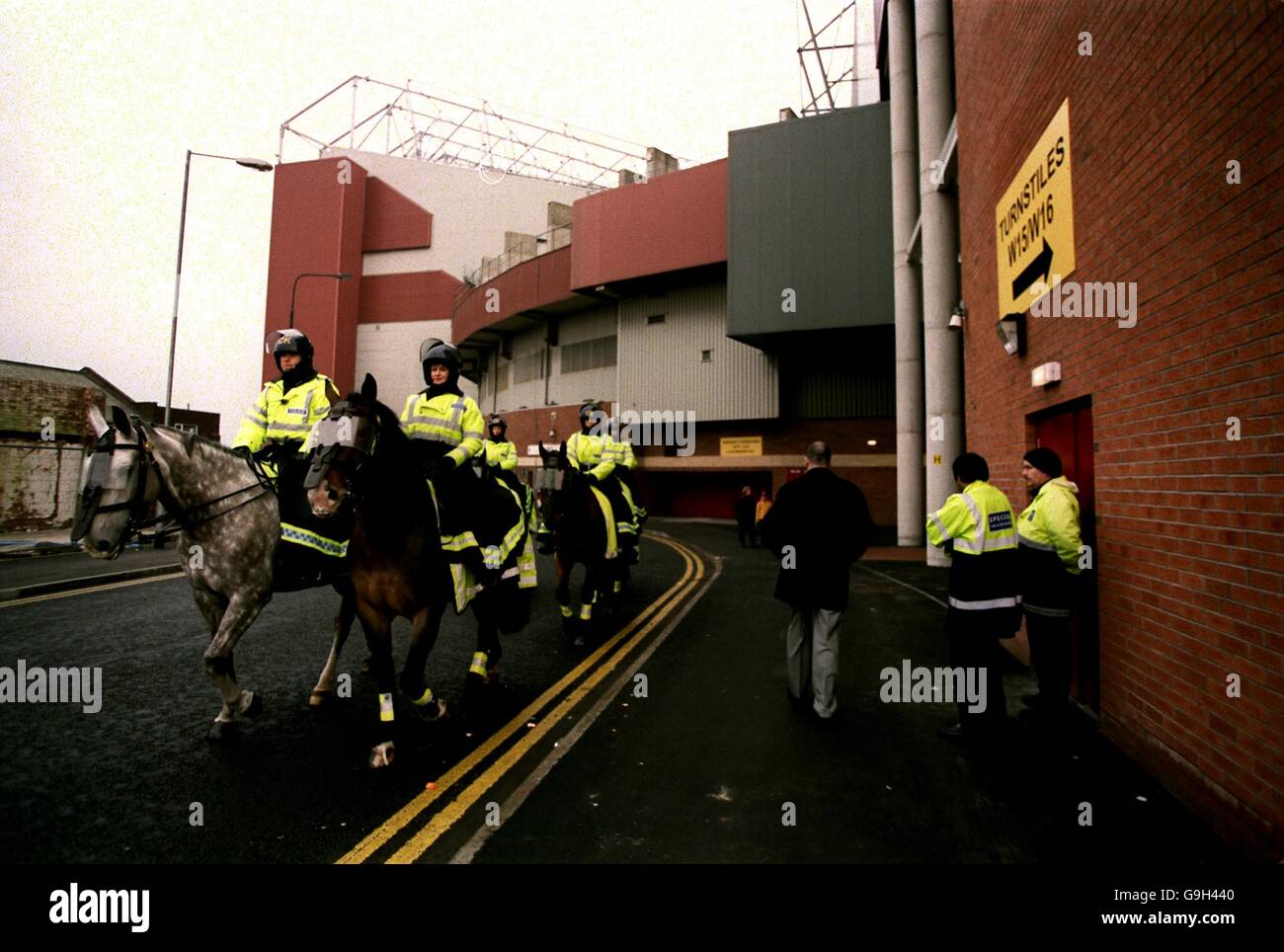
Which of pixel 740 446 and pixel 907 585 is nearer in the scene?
pixel 907 585

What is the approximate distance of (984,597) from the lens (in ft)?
14.4

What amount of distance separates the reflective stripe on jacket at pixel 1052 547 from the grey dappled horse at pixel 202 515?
5673 mm

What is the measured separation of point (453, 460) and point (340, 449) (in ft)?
2.75

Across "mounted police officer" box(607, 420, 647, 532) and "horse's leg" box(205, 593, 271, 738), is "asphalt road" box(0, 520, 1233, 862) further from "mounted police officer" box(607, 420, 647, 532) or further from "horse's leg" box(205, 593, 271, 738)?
"mounted police officer" box(607, 420, 647, 532)

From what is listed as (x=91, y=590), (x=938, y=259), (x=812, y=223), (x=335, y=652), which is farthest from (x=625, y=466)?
(x=812, y=223)

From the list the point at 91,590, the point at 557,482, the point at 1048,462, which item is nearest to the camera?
the point at 1048,462

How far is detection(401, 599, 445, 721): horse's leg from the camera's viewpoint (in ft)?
13.1

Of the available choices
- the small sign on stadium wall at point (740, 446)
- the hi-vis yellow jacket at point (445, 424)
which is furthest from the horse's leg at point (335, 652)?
the small sign on stadium wall at point (740, 446)

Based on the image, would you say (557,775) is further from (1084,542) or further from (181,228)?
(181,228)

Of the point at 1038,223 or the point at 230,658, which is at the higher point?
the point at 1038,223

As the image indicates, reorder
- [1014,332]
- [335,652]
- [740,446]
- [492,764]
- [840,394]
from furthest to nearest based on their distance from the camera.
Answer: [740,446]
[840,394]
[1014,332]
[335,652]
[492,764]

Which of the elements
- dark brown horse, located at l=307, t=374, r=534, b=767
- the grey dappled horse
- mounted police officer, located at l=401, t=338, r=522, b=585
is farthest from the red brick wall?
the grey dappled horse

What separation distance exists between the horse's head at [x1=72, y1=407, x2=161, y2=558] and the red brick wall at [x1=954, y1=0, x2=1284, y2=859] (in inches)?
251

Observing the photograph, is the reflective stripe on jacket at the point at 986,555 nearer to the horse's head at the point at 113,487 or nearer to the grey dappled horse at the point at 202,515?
the grey dappled horse at the point at 202,515
